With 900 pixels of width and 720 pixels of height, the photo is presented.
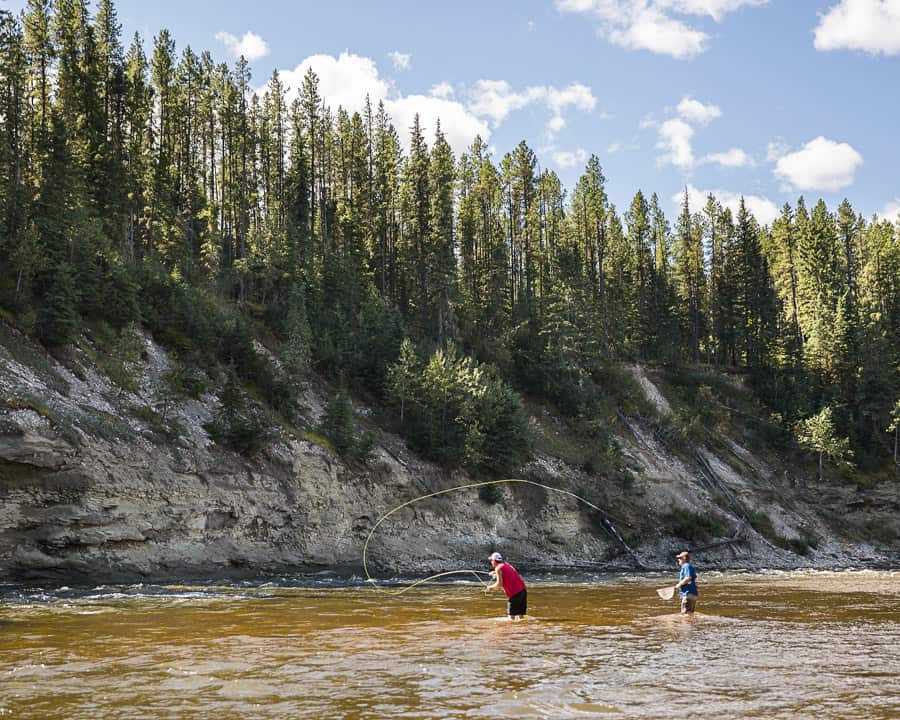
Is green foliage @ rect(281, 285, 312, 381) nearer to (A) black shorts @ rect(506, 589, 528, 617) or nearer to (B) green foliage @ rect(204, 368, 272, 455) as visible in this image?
(B) green foliage @ rect(204, 368, 272, 455)

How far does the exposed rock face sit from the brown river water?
259 cm

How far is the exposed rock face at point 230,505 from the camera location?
24.7 meters

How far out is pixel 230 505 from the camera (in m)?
29.5

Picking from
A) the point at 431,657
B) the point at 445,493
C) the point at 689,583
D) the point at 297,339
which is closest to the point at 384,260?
the point at 297,339

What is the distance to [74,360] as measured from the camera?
30359mm

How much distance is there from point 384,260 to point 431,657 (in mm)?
49347

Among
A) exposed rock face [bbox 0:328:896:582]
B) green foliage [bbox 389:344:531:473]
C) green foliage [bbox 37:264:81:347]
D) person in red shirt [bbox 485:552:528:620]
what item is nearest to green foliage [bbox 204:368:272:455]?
exposed rock face [bbox 0:328:896:582]

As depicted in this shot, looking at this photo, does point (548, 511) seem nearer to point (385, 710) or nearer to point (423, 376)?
point (423, 376)

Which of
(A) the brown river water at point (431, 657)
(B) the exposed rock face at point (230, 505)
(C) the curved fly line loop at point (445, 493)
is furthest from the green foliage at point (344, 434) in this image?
(A) the brown river water at point (431, 657)

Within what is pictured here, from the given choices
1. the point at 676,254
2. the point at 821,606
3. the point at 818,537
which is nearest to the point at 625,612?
the point at 821,606

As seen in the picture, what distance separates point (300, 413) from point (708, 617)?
2344 cm

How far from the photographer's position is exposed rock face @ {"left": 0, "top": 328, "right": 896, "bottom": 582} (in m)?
24.7

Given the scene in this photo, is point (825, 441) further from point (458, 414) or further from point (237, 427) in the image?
point (237, 427)

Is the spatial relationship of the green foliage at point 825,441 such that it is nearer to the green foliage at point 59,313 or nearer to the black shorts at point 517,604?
the black shorts at point 517,604
